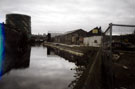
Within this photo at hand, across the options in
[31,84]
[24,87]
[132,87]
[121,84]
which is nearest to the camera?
[132,87]

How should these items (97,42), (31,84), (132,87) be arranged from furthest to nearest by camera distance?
(97,42) → (31,84) → (132,87)

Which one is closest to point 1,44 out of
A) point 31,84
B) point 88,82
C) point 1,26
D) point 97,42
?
point 1,26

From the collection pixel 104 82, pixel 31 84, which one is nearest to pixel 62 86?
pixel 31 84

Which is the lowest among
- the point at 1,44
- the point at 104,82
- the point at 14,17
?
the point at 104,82

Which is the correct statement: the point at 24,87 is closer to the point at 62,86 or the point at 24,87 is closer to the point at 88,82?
the point at 62,86

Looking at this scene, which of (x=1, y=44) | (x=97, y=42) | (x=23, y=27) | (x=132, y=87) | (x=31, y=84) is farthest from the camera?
(x=23, y=27)

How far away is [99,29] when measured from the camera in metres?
43.7

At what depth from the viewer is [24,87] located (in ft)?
19.5

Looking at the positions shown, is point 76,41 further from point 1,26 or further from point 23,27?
point 1,26

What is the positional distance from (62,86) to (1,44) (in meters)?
6.68

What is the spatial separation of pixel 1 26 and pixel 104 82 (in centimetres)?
943

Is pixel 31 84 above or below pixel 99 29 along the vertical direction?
below

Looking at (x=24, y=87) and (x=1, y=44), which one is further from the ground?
(x=1, y=44)

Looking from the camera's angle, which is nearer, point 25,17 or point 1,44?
point 1,44
